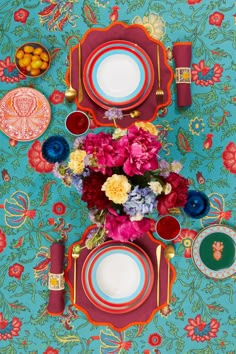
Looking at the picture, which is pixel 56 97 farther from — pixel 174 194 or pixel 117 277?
pixel 117 277

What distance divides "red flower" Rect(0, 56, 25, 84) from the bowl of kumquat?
5 centimetres

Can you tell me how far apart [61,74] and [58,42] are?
14cm

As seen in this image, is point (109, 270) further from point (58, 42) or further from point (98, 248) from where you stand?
point (58, 42)

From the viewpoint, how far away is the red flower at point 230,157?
1717 mm

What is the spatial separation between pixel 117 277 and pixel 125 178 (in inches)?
22.3

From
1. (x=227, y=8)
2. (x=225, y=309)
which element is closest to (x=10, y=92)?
(x=227, y=8)

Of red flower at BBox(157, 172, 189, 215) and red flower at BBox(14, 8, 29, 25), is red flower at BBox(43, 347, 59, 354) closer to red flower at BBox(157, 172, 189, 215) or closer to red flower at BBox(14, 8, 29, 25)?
red flower at BBox(157, 172, 189, 215)

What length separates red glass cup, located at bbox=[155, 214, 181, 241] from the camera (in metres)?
1.70

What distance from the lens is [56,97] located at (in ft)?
5.73

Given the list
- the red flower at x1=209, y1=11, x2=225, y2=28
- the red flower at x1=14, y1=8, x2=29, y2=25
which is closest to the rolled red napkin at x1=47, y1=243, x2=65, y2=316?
the red flower at x1=14, y1=8, x2=29, y2=25

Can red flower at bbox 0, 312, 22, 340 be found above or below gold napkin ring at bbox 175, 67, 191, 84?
below

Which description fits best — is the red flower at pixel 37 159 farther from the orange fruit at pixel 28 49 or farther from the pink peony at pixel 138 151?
the pink peony at pixel 138 151

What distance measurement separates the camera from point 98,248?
5.58ft

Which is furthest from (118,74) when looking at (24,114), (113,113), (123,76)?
(24,114)
